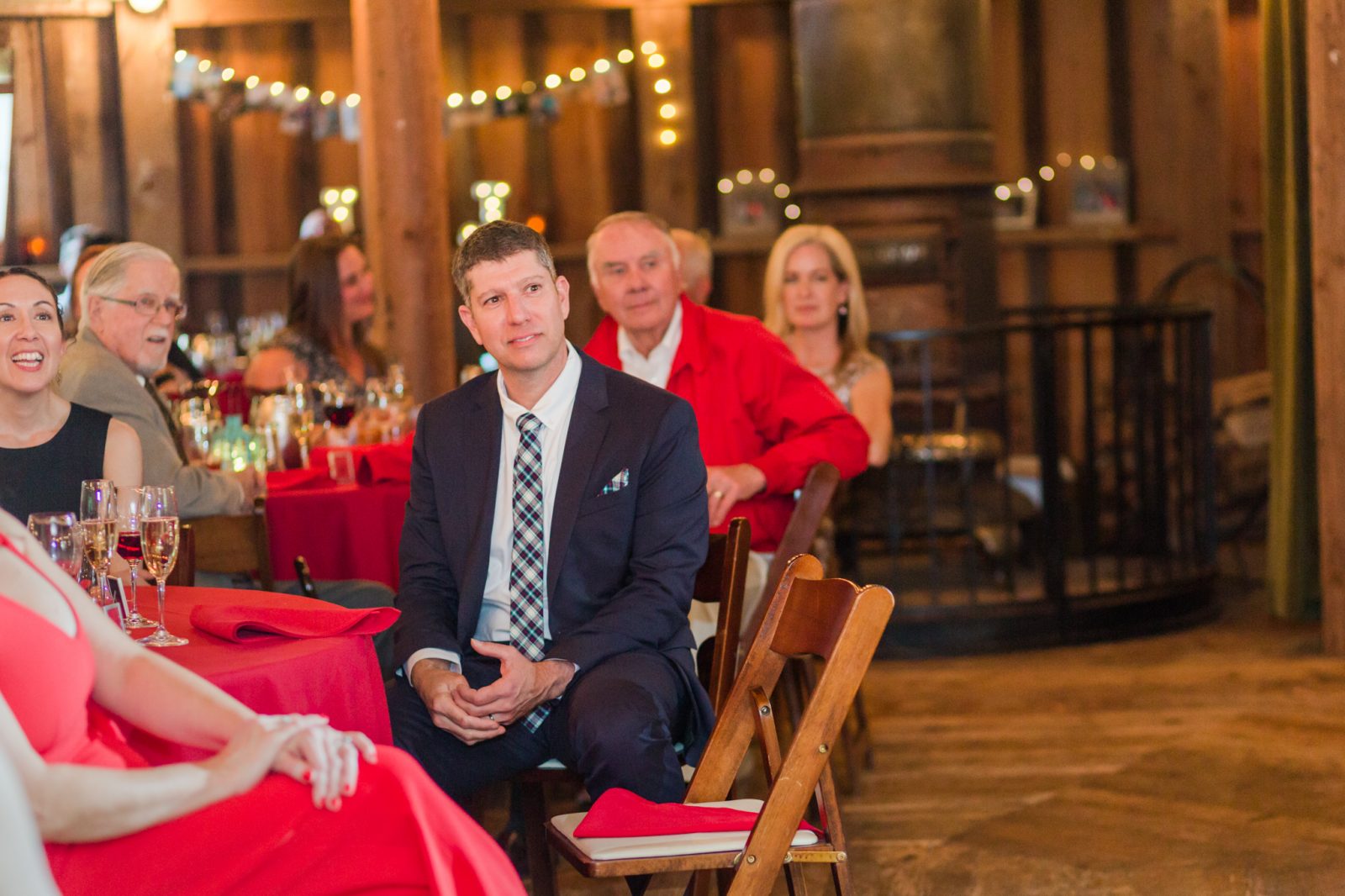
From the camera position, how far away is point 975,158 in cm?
632

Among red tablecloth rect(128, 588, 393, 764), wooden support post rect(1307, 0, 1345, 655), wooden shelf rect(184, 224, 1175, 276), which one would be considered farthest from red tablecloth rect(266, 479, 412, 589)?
wooden shelf rect(184, 224, 1175, 276)

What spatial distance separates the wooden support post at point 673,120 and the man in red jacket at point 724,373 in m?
4.19

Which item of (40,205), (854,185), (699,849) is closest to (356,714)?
(699,849)

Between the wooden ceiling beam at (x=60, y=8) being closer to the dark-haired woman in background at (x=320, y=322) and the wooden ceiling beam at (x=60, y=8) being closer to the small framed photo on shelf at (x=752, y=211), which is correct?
the small framed photo on shelf at (x=752, y=211)

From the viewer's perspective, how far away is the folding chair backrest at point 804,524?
11.0 ft

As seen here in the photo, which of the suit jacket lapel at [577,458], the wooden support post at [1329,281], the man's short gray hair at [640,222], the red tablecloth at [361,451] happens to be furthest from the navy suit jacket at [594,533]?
the wooden support post at [1329,281]

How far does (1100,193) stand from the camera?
8281 millimetres

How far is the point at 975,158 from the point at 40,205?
5056mm

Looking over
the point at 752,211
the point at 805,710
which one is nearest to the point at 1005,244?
the point at 752,211

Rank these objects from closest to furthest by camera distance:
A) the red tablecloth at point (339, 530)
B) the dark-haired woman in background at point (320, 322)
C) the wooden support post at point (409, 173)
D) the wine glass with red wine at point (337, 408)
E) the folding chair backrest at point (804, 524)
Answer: the folding chair backrest at point (804, 524) → the red tablecloth at point (339, 530) → the wine glass with red wine at point (337, 408) → the dark-haired woman in background at point (320, 322) → the wooden support post at point (409, 173)

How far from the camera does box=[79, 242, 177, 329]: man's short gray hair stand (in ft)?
12.7

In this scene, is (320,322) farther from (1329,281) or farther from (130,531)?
(1329,281)

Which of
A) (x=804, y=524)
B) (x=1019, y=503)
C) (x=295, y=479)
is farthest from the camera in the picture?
(x=1019, y=503)

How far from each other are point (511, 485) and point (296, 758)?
43.5 inches
